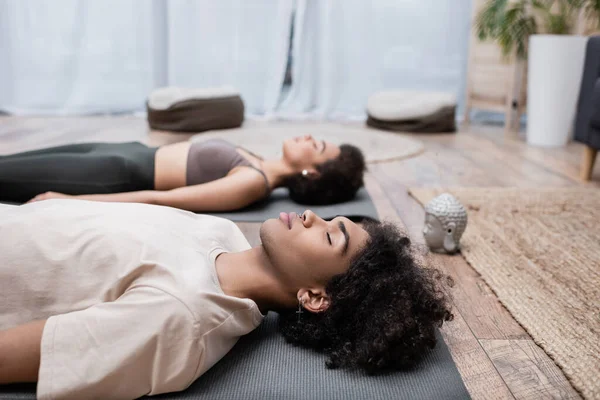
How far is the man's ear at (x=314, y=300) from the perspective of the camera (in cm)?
117

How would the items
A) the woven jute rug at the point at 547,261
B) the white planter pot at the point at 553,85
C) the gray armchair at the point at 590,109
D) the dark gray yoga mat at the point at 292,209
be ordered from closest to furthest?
the woven jute rug at the point at 547,261 < the dark gray yoga mat at the point at 292,209 < the gray armchair at the point at 590,109 < the white planter pot at the point at 553,85

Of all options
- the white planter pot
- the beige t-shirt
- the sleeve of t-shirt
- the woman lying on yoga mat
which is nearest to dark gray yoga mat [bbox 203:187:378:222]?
the woman lying on yoga mat

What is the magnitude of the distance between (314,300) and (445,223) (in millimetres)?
803

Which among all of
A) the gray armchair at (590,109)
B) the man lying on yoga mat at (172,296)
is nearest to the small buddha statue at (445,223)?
the man lying on yoga mat at (172,296)

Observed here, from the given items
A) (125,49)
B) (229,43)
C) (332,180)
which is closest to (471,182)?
(332,180)

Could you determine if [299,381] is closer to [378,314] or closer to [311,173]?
[378,314]

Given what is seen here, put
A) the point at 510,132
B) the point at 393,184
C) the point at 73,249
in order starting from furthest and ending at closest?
the point at 510,132 < the point at 393,184 < the point at 73,249

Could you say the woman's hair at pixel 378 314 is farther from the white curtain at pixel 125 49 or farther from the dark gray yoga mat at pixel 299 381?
the white curtain at pixel 125 49

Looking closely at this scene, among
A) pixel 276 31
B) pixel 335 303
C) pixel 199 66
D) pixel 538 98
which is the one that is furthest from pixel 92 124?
pixel 335 303

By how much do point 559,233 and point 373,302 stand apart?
1.24 metres

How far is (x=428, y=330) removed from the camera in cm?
117

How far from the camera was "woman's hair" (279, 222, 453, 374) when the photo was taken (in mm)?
1124

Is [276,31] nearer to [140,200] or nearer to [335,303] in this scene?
[140,200]

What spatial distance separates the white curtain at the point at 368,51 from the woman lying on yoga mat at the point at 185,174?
9.16 feet
